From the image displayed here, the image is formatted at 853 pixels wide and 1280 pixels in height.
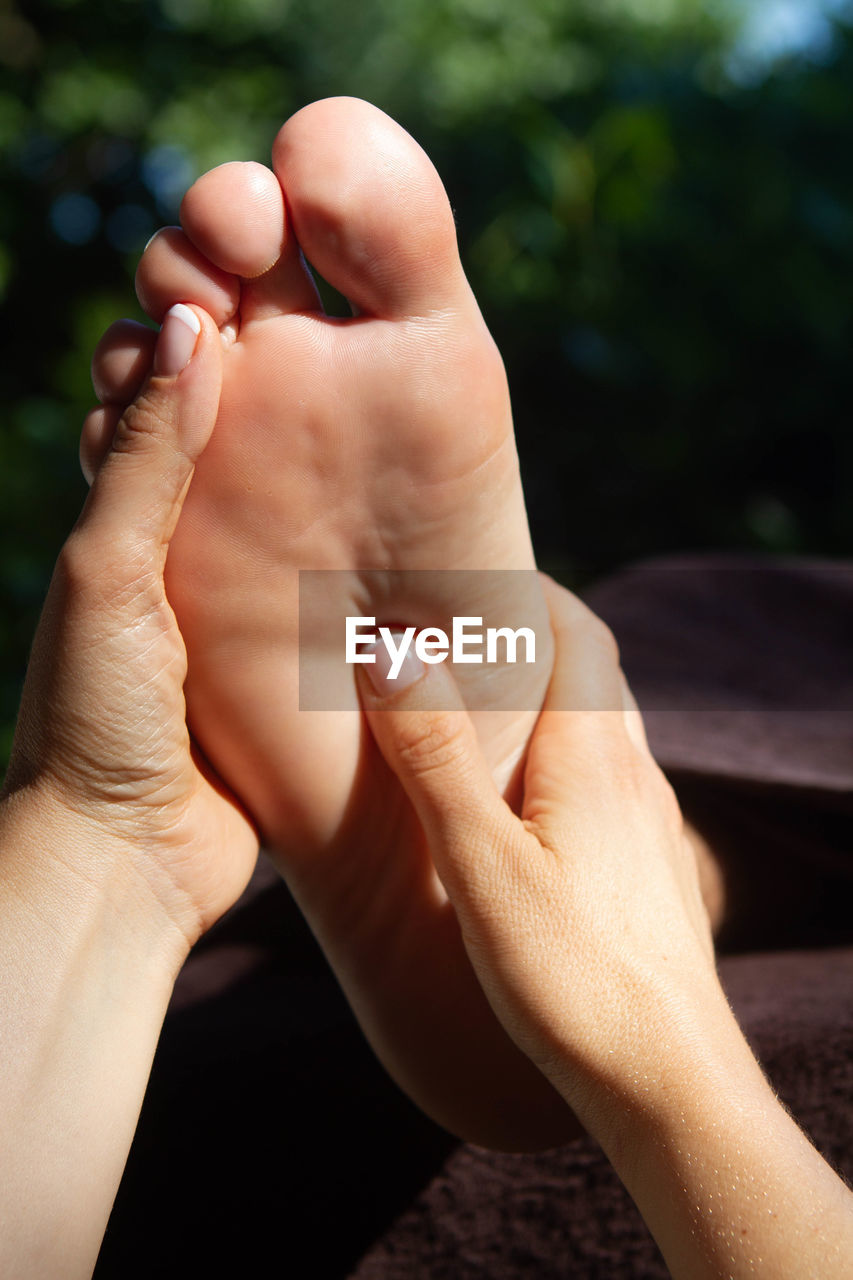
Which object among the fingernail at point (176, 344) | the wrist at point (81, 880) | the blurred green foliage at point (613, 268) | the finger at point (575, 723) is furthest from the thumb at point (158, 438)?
the blurred green foliage at point (613, 268)

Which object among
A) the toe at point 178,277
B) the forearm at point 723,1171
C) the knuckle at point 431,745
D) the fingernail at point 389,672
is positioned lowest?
the forearm at point 723,1171

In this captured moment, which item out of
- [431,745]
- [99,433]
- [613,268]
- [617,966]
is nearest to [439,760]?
[431,745]

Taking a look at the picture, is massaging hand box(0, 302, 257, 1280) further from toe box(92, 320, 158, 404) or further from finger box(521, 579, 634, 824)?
finger box(521, 579, 634, 824)

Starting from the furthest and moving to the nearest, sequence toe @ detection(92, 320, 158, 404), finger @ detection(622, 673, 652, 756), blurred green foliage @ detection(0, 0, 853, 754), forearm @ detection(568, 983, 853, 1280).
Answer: blurred green foliage @ detection(0, 0, 853, 754) → finger @ detection(622, 673, 652, 756) → toe @ detection(92, 320, 158, 404) → forearm @ detection(568, 983, 853, 1280)

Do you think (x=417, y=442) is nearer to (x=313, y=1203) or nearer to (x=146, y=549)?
(x=146, y=549)

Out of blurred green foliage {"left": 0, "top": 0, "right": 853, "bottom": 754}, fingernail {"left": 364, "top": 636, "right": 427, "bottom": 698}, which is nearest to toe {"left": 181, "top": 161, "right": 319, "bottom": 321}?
fingernail {"left": 364, "top": 636, "right": 427, "bottom": 698}

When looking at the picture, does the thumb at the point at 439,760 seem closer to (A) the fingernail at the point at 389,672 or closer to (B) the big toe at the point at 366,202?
(A) the fingernail at the point at 389,672

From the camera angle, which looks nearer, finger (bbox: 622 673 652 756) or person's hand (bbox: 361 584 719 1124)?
person's hand (bbox: 361 584 719 1124)
